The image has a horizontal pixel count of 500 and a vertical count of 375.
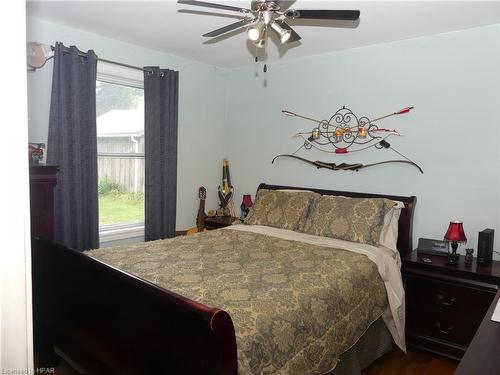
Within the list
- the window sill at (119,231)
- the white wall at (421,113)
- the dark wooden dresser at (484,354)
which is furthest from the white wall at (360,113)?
the dark wooden dresser at (484,354)

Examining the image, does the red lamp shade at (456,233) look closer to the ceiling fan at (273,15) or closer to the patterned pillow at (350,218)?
the patterned pillow at (350,218)

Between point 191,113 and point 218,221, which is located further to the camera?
→ point 191,113

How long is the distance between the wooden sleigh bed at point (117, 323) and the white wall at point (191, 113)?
6.05 feet

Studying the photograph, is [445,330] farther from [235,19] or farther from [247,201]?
[235,19]

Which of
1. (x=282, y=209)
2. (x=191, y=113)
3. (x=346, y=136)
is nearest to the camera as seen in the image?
(x=282, y=209)

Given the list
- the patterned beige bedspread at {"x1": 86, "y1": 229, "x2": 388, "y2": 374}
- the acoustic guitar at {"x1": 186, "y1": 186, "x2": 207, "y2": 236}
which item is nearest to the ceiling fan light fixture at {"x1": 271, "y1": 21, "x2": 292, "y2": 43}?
the patterned beige bedspread at {"x1": 86, "y1": 229, "x2": 388, "y2": 374}

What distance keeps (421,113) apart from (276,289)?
2095 mm

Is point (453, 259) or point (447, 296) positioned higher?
point (453, 259)

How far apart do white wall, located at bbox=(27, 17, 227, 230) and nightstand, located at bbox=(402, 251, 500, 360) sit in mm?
2362

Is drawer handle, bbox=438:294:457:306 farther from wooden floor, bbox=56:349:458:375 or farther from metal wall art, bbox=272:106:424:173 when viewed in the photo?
metal wall art, bbox=272:106:424:173

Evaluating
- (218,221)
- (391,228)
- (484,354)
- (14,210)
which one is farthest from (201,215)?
(14,210)

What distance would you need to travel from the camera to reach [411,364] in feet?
8.50

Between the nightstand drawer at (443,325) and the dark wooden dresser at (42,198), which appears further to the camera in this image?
the nightstand drawer at (443,325)

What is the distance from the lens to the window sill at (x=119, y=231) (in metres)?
3.47
